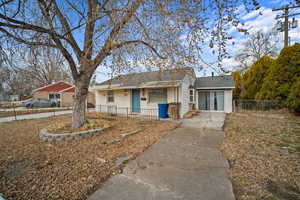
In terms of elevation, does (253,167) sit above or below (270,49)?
below

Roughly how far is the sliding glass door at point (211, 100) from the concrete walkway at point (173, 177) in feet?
30.2

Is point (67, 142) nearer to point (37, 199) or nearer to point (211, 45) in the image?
point (37, 199)

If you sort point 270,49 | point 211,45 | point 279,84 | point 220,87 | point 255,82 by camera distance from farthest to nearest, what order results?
point 270,49
point 255,82
point 220,87
point 279,84
point 211,45

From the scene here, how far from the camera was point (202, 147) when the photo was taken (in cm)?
411

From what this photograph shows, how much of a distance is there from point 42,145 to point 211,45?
6.06 m

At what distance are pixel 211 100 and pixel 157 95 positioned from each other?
19.5ft

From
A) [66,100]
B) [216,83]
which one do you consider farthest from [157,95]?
[66,100]

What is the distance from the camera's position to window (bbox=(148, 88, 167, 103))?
9591 millimetres

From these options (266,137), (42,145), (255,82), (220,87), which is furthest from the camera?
(255,82)

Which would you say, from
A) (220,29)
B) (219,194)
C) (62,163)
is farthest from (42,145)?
(220,29)

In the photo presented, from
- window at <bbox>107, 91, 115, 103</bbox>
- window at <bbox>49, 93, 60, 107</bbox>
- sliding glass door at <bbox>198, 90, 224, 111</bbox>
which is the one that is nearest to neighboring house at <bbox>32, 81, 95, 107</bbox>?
window at <bbox>49, 93, 60, 107</bbox>

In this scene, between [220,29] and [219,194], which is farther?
[220,29]

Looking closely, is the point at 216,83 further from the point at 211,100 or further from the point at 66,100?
the point at 66,100

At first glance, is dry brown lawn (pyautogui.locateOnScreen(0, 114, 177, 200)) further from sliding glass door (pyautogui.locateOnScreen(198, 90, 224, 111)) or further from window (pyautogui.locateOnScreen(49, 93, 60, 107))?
window (pyautogui.locateOnScreen(49, 93, 60, 107))
